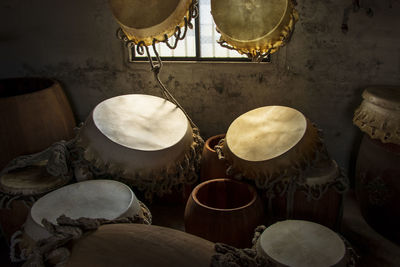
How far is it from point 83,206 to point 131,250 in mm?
886

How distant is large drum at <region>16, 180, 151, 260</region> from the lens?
247cm

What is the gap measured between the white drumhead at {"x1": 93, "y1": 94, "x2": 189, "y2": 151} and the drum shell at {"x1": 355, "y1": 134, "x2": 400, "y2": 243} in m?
1.49

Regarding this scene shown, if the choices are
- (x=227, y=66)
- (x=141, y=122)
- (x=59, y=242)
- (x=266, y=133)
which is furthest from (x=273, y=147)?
(x=59, y=242)

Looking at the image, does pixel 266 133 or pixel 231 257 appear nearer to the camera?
pixel 231 257

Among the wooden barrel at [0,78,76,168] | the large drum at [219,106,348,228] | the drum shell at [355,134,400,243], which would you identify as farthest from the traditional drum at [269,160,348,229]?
the wooden barrel at [0,78,76,168]

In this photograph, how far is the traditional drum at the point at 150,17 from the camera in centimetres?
292

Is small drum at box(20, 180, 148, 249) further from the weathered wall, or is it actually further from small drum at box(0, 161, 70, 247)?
the weathered wall

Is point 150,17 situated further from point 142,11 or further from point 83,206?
point 83,206

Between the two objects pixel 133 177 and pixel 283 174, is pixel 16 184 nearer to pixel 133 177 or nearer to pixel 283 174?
pixel 133 177

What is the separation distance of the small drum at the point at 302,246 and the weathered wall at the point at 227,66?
5.51 feet

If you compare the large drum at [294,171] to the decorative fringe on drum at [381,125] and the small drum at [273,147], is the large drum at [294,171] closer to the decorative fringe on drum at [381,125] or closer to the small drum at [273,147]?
the small drum at [273,147]

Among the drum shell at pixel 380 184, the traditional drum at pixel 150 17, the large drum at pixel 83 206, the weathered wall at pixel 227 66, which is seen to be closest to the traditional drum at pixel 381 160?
the drum shell at pixel 380 184

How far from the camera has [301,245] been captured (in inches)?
95.3

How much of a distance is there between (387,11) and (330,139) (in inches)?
49.9
